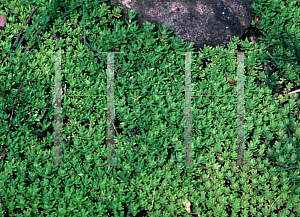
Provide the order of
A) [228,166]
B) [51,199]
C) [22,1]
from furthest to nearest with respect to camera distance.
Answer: [22,1] → [228,166] → [51,199]

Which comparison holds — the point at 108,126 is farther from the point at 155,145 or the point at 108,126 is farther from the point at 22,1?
the point at 22,1

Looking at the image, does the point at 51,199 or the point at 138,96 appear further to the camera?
the point at 138,96

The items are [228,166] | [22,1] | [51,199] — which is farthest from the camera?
[22,1]

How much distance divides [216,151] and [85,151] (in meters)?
1.28

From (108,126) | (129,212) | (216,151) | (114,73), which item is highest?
(114,73)

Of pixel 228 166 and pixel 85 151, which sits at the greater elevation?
pixel 85 151

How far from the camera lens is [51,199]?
8.51ft

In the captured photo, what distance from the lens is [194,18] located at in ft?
10.0

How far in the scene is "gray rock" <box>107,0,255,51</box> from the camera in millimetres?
3021

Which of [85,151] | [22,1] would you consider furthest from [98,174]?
[22,1]

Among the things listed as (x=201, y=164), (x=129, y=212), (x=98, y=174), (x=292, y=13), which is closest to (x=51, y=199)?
(x=98, y=174)

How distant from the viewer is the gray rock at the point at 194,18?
9.91 ft

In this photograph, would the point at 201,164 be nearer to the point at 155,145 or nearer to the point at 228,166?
the point at 228,166

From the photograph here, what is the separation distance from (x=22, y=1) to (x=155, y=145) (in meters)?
2.06
